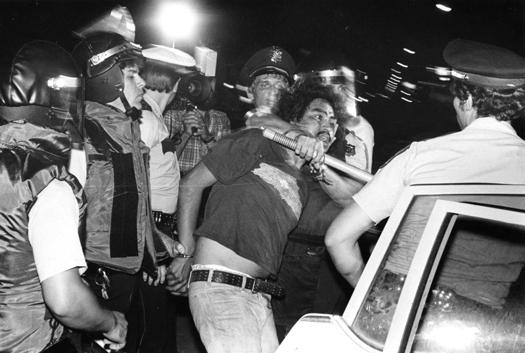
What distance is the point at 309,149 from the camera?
8.91ft

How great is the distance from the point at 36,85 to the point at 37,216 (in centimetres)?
55

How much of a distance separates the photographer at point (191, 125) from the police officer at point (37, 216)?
2.24m

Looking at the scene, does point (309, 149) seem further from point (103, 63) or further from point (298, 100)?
point (103, 63)

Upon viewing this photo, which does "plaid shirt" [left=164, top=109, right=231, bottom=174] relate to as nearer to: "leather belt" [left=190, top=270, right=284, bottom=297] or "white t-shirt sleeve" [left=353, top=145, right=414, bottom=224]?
"leather belt" [left=190, top=270, right=284, bottom=297]

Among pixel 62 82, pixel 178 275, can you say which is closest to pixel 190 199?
pixel 178 275

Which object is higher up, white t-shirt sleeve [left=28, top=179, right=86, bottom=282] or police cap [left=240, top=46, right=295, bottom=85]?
police cap [left=240, top=46, right=295, bottom=85]

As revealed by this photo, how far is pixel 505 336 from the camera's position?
164 cm

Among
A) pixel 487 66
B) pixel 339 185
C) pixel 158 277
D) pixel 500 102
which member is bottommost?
pixel 158 277

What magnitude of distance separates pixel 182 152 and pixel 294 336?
290 cm

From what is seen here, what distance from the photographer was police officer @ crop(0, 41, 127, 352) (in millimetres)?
1889

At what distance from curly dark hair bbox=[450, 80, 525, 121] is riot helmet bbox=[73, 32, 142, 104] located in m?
2.05

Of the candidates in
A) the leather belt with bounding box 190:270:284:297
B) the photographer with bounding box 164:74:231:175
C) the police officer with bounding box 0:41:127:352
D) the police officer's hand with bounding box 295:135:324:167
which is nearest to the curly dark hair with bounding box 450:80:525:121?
the police officer's hand with bounding box 295:135:324:167

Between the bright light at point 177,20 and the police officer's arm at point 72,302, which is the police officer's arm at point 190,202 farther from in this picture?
the bright light at point 177,20

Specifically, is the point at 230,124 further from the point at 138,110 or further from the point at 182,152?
the point at 138,110
